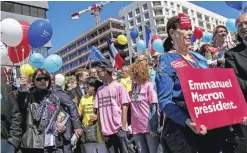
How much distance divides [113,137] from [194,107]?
2.78 m

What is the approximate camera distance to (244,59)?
2439 millimetres

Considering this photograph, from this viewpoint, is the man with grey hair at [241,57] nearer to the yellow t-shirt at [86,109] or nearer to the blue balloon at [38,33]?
the yellow t-shirt at [86,109]

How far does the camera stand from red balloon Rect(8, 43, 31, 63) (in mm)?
7602

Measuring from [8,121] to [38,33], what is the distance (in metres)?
4.33

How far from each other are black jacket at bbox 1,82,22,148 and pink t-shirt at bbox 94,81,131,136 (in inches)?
53.7

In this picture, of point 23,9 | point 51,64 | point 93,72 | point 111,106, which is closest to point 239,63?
point 111,106

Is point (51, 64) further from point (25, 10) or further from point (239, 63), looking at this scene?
point (25, 10)

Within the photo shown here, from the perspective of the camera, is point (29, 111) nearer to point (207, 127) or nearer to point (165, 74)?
point (165, 74)

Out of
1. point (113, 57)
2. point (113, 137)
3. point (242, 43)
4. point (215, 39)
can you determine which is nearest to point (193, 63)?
point (242, 43)

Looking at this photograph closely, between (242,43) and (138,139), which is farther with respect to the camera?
(138,139)

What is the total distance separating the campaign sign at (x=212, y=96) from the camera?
1.99 meters

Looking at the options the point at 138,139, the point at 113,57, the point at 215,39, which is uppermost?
the point at 113,57

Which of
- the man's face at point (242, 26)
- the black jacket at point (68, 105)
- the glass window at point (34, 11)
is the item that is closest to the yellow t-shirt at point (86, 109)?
the black jacket at point (68, 105)

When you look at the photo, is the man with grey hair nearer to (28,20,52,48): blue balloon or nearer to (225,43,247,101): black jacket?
(225,43,247,101): black jacket
